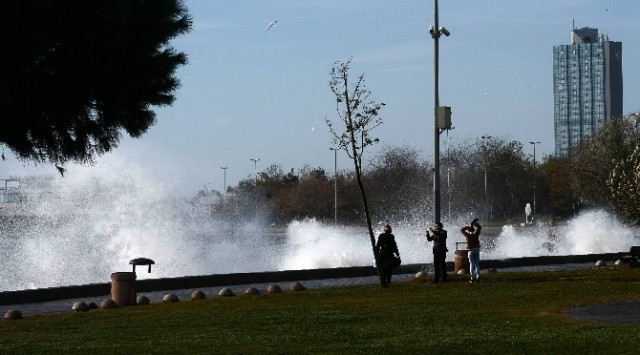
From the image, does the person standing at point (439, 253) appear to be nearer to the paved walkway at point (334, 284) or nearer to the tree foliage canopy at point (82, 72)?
the paved walkway at point (334, 284)

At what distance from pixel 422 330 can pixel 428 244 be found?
41915 millimetres

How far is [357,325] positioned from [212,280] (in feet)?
52.7

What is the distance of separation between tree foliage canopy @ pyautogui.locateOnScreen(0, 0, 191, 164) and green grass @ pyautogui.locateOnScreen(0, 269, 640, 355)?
400 centimetres

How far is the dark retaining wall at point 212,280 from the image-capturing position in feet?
96.6

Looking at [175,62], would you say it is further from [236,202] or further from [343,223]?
[236,202]

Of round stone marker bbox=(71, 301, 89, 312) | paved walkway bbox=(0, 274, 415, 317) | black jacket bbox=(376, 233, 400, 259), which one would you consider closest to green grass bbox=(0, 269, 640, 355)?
round stone marker bbox=(71, 301, 89, 312)

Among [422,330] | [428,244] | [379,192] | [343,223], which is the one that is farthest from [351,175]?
[422,330]

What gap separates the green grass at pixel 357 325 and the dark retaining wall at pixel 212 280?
5043 mm

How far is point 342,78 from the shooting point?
102 feet

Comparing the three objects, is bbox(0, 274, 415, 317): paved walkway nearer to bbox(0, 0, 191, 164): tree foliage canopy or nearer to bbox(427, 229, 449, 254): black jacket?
bbox(427, 229, 449, 254): black jacket

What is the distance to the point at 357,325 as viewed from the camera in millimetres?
19094

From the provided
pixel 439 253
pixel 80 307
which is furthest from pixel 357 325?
pixel 439 253

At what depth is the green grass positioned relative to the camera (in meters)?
15.8

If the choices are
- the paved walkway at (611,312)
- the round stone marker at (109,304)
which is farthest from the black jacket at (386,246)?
the paved walkway at (611,312)
